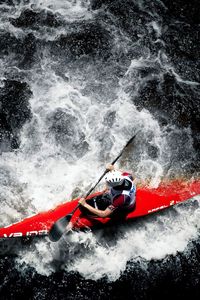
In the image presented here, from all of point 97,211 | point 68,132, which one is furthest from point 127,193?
point 68,132

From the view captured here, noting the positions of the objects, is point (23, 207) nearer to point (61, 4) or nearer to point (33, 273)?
point (33, 273)

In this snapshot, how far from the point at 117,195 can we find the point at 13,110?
387 centimetres

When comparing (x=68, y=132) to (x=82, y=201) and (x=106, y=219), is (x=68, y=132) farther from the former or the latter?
(x=106, y=219)

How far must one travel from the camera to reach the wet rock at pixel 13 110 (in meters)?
8.55

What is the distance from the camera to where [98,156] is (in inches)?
332

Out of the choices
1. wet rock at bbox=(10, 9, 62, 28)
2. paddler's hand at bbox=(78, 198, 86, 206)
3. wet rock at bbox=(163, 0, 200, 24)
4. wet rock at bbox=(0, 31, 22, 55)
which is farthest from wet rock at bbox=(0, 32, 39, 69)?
paddler's hand at bbox=(78, 198, 86, 206)

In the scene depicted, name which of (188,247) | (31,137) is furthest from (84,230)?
(31,137)

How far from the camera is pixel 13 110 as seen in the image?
907cm

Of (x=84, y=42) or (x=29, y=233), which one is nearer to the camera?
(x=29, y=233)

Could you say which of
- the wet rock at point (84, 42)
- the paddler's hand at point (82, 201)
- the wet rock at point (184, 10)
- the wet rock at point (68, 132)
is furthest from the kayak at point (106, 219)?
the wet rock at point (184, 10)

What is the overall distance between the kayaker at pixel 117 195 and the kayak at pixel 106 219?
210 mm

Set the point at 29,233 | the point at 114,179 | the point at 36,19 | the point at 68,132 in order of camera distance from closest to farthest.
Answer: the point at 114,179
the point at 29,233
the point at 68,132
the point at 36,19

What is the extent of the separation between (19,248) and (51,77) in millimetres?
4602

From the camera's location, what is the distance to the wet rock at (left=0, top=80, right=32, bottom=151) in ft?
28.1
